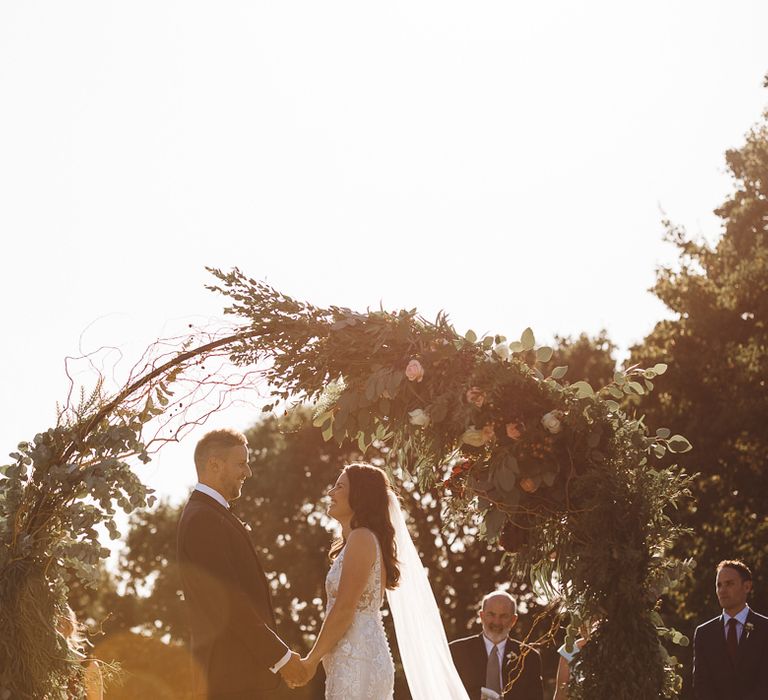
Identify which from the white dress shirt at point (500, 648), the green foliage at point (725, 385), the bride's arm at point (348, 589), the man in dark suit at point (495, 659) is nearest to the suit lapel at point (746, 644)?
the man in dark suit at point (495, 659)

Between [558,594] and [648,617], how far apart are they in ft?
2.32

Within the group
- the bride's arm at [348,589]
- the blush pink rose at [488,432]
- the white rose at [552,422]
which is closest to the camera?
the white rose at [552,422]

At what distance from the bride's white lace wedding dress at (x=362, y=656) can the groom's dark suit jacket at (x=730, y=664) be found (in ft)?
13.3

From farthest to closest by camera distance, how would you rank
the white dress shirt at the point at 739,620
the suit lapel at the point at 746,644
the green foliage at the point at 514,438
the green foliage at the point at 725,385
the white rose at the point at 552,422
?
1. the green foliage at the point at 725,385
2. the white dress shirt at the point at 739,620
3. the suit lapel at the point at 746,644
4. the white rose at the point at 552,422
5. the green foliage at the point at 514,438

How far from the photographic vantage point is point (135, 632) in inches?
1604

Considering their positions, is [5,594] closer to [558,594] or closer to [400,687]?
[558,594]

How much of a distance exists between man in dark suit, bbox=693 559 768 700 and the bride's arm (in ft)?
13.8

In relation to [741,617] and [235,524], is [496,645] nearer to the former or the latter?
[741,617]

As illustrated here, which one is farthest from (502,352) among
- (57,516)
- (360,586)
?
(57,516)

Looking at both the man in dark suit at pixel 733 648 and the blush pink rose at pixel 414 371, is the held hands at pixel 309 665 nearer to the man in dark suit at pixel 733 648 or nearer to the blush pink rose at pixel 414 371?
the blush pink rose at pixel 414 371

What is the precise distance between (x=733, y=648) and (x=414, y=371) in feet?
16.5

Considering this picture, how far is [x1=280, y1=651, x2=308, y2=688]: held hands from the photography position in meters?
6.74

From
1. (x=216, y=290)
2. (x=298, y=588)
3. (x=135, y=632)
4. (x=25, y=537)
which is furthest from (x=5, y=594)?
(x=135, y=632)

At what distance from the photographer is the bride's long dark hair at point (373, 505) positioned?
726 cm
